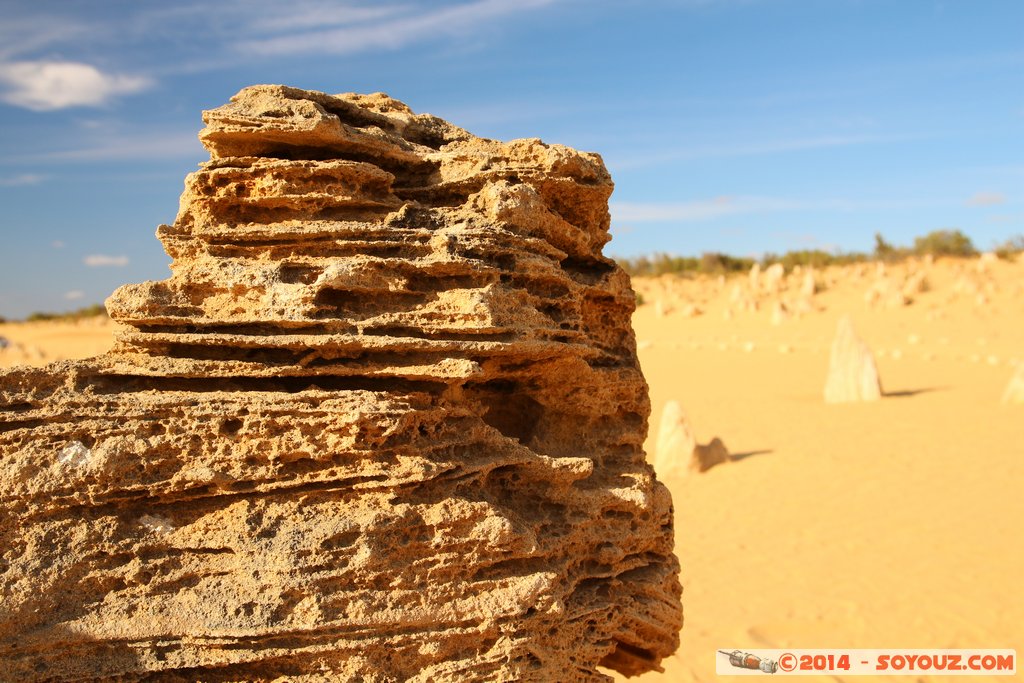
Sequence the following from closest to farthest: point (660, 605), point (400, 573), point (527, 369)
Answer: point (400, 573), point (527, 369), point (660, 605)

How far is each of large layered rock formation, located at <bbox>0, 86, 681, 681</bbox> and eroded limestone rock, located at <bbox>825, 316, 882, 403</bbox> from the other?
39.8 feet

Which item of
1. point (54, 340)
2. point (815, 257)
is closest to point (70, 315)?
point (54, 340)

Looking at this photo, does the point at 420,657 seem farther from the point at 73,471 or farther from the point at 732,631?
the point at 732,631

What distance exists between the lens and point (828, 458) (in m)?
11.9

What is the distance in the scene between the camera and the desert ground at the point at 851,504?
23.5 ft

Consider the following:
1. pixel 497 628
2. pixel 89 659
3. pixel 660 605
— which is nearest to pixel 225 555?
pixel 89 659

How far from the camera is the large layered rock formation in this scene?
9.49ft

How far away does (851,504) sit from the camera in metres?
10.1

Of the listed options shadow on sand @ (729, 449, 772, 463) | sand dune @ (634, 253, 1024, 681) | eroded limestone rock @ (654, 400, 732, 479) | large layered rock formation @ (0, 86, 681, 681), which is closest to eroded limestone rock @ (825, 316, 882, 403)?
sand dune @ (634, 253, 1024, 681)

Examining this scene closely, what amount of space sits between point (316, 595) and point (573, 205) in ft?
7.63

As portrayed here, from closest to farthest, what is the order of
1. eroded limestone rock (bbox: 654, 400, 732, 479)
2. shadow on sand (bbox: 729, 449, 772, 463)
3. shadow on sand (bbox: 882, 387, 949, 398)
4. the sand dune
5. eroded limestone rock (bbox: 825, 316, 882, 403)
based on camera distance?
the sand dune → eroded limestone rock (bbox: 654, 400, 732, 479) → shadow on sand (bbox: 729, 449, 772, 463) → eroded limestone rock (bbox: 825, 316, 882, 403) → shadow on sand (bbox: 882, 387, 949, 398)

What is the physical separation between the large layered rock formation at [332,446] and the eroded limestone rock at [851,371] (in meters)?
12.1

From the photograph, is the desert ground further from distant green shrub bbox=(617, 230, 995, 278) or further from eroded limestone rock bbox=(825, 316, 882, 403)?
distant green shrub bbox=(617, 230, 995, 278)

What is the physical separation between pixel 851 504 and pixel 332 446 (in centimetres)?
878
